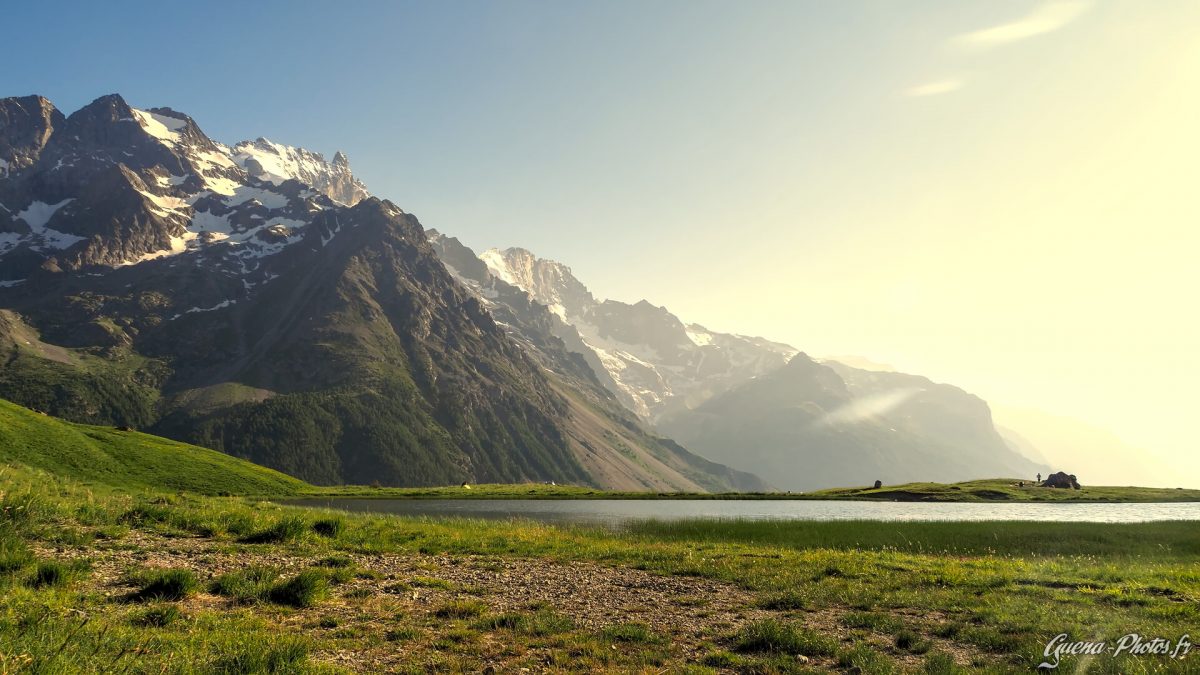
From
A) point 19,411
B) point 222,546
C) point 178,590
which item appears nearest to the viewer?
point 178,590

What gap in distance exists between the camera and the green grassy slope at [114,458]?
70250 millimetres

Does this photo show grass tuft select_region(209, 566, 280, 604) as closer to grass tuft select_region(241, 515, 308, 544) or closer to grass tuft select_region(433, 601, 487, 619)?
grass tuft select_region(433, 601, 487, 619)

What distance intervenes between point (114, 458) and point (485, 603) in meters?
95.2

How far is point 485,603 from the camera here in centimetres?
2039

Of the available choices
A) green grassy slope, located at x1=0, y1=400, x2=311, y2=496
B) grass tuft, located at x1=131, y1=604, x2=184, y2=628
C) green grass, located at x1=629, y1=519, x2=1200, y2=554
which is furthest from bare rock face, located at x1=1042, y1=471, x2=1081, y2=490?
green grassy slope, located at x1=0, y1=400, x2=311, y2=496

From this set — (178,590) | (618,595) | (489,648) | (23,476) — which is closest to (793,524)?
(618,595)

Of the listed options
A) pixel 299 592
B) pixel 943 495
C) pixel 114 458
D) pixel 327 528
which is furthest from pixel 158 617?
pixel 943 495

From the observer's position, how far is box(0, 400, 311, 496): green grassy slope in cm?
7025

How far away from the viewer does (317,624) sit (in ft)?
54.5

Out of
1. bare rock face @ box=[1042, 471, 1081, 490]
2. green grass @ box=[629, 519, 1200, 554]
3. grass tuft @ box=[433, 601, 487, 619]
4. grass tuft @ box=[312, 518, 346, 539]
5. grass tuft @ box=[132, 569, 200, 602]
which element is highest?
grass tuft @ box=[132, 569, 200, 602]

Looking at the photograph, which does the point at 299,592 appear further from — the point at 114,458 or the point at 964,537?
the point at 114,458

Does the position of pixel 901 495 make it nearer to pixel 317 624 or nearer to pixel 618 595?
pixel 618 595

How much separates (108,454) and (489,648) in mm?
99146

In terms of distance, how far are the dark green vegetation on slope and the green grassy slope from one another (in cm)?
4710
